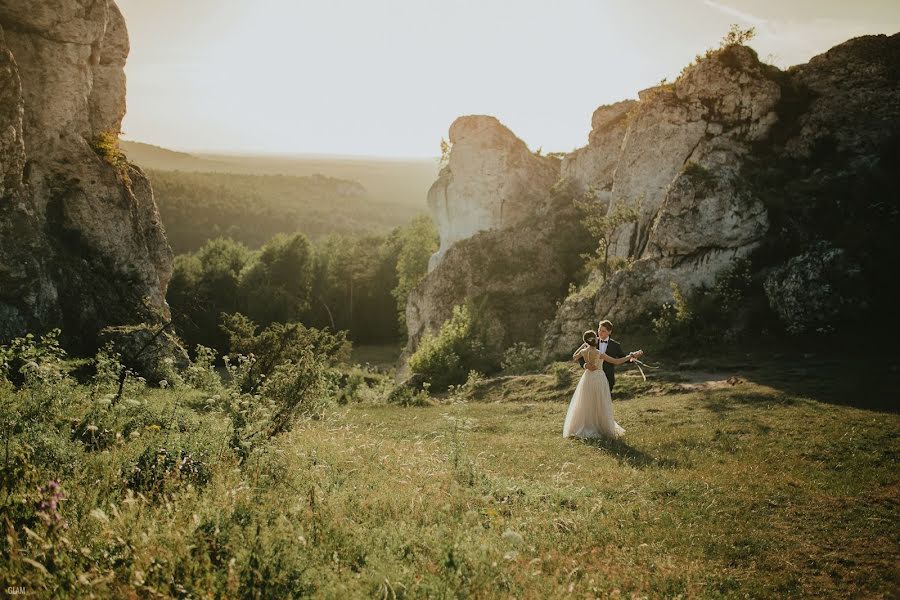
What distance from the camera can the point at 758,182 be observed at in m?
24.8

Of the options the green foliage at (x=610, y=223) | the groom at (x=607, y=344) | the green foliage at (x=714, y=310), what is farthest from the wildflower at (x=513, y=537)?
the green foliage at (x=610, y=223)

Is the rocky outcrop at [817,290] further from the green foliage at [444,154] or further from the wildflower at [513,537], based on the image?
the green foliage at [444,154]

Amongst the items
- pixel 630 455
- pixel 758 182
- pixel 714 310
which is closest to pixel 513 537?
pixel 630 455

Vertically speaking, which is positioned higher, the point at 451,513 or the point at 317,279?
the point at 451,513

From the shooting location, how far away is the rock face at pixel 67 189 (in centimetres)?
2089

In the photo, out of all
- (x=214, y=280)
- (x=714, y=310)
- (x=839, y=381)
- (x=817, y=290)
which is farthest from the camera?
(x=214, y=280)

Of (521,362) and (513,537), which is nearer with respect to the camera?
(513,537)

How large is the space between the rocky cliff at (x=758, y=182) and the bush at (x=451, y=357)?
4.88 metres

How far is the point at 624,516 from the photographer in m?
7.67

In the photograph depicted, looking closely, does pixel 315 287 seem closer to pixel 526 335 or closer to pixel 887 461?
pixel 526 335

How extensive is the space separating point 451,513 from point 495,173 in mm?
47648

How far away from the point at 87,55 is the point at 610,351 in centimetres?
2798

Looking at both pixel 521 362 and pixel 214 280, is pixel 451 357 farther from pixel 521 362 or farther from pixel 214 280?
pixel 214 280

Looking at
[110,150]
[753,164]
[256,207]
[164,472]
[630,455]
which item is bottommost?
[630,455]
